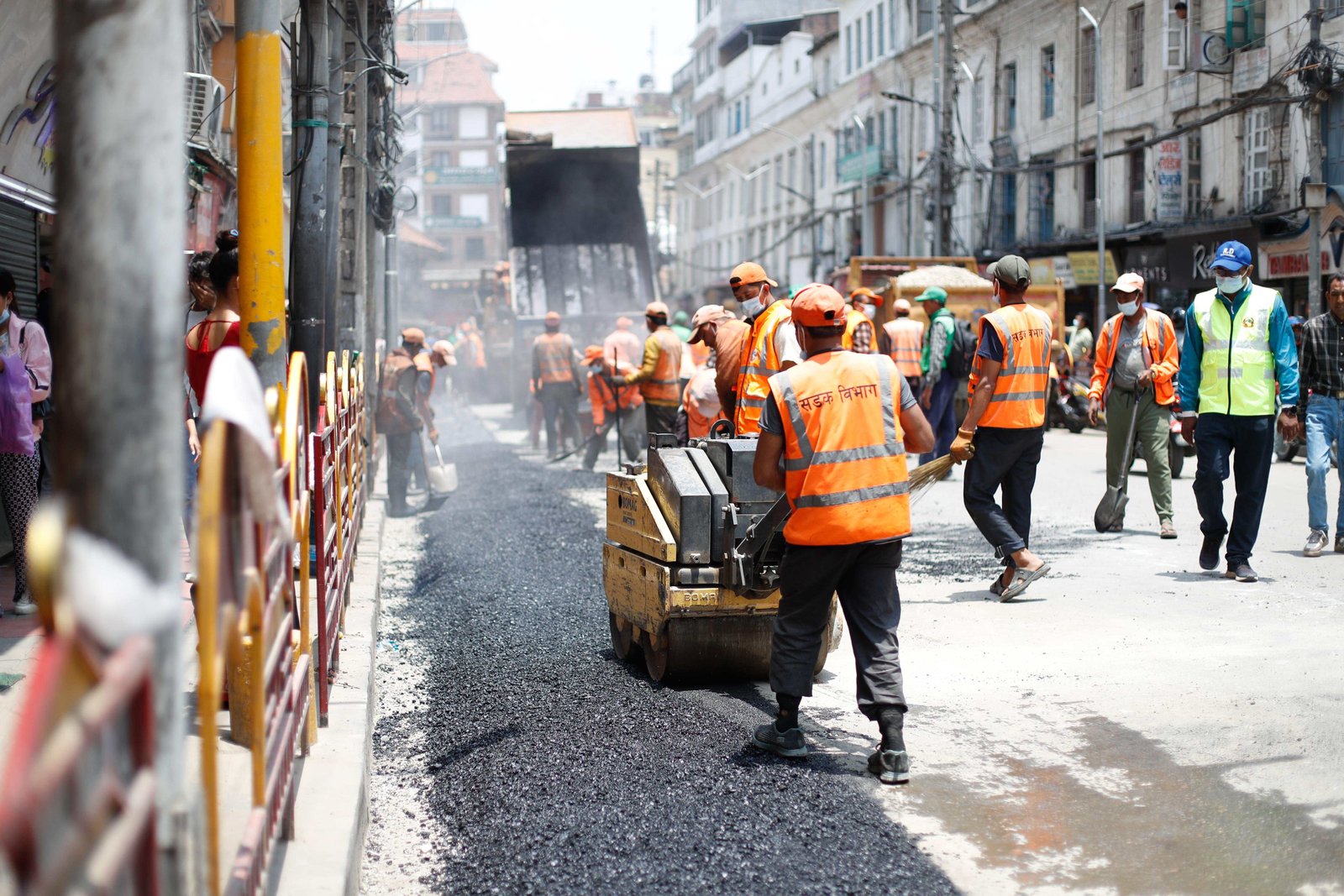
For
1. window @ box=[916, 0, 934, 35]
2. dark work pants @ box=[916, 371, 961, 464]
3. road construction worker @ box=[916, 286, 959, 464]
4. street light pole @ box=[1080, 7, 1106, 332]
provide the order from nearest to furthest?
1. road construction worker @ box=[916, 286, 959, 464]
2. dark work pants @ box=[916, 371, 961, 464]
3. street light pole @ box=[1080, 7, 1106, 332]
4. window @ box=[916, 0, 934, 35]

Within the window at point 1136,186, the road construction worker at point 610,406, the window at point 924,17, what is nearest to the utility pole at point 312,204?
the road construction worker at point 610,406

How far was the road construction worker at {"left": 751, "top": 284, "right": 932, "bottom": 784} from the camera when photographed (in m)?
4.65

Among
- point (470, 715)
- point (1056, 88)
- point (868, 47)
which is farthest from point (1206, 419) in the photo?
point (868, 47)

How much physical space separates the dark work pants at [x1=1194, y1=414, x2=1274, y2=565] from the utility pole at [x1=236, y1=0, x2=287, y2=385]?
507 centimetres

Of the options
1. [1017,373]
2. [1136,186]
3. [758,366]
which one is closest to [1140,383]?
[1017,373]

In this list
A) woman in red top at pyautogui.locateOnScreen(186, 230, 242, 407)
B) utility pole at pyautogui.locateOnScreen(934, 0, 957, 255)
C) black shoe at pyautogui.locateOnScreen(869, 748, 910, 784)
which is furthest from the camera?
utility pole at pyautogui.locateOnScreen(934, 0, 957, 255)

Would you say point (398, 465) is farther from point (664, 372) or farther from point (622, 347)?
point (622, 347)

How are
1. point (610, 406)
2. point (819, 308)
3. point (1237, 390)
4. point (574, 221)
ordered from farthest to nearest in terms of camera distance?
point (574, 221)
point (610, 406)
point (1237, 390)
point (819, 308)

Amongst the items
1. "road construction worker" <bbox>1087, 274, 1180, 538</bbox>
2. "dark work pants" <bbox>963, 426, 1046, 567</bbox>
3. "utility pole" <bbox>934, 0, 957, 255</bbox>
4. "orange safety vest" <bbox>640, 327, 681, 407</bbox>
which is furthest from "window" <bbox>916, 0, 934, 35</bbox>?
"dark work pants" <bbox>963, 426, 1046, 567</bbox>

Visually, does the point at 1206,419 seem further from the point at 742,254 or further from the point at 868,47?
the point at 742,254

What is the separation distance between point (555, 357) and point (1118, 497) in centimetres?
889

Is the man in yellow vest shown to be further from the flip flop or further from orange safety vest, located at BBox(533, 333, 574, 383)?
orange safety vest, located at BBox(533, 333, 574, 383)

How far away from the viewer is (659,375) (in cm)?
1289

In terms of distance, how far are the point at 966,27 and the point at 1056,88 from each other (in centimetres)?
606
